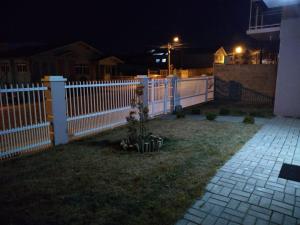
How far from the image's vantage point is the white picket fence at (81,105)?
5.48 m

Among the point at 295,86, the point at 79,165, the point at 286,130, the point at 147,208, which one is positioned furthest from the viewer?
the point at 295,86

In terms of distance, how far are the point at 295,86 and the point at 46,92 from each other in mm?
9098

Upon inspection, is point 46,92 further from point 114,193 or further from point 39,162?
point 114,193

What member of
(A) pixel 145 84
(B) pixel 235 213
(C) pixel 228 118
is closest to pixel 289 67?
(C) pixel 228 118

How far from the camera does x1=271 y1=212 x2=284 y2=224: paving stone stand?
3.05 meters

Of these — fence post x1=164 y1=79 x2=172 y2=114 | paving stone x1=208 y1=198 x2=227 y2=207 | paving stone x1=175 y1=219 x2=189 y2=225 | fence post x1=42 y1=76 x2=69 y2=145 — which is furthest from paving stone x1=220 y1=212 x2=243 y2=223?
fence post x1=164 y1=79 x2=172 y2=114

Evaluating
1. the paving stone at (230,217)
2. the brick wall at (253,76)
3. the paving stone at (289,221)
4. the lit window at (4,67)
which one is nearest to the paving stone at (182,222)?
the paving stone at (230,217)

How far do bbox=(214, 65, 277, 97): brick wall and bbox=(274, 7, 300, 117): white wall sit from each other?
14.5 feet

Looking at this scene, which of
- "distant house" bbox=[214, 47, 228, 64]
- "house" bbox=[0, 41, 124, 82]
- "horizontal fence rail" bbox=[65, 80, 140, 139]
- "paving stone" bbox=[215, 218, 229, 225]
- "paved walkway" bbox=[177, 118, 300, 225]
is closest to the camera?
"paving stone" bbox=[215, 218, 229, 225]

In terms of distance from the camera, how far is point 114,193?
372cm

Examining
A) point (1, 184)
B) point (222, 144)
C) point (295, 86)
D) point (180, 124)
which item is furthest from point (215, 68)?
point (1, 184)

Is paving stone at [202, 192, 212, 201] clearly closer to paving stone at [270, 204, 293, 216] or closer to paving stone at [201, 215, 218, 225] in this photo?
paving stone at [201, 215, 218, 225]

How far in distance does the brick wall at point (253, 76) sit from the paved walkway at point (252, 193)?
30.5ft

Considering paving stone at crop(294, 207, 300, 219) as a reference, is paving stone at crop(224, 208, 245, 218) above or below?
above
